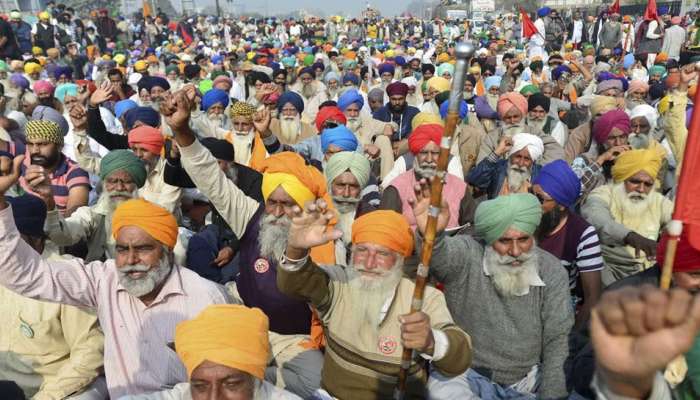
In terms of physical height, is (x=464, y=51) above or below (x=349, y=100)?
above

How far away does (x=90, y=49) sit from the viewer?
67.1 ft

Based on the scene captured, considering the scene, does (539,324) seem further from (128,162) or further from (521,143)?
(128,162)

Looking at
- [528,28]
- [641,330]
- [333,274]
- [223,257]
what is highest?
[528,28]

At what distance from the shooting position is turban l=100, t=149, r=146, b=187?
4656 mm

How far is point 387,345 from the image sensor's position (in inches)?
117

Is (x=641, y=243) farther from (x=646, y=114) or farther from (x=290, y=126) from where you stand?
(x=290, y=126)

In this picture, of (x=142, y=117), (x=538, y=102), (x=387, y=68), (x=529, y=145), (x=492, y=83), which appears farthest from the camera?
(x=387, y=68)

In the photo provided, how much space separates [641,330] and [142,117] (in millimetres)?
6822

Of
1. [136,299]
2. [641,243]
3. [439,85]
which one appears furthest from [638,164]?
[439,85]

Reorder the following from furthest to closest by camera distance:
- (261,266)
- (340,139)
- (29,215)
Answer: (340,139), (261,266), (29,215)

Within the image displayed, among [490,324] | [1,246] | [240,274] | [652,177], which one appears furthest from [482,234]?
[1,246]

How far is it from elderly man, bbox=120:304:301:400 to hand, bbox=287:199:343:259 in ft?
1.22

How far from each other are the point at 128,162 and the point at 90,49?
17.9m

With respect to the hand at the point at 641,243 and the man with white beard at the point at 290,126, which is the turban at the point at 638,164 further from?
the man with white beard at the point at 290,126
